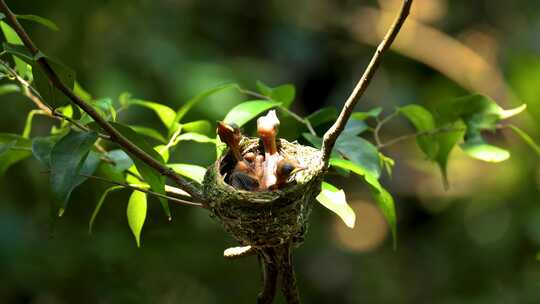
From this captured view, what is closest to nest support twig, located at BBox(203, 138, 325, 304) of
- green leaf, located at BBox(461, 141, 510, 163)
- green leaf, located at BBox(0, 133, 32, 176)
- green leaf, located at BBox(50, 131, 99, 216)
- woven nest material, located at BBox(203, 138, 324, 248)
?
woven nest material, located at BBox(203, 138, 324, 248)

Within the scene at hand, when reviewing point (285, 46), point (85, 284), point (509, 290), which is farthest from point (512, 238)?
point (85, 284)

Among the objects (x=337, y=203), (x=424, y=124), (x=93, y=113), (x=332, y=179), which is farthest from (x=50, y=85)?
(x=332, y=179)

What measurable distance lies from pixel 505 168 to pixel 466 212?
355 mm

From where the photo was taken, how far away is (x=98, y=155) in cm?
146

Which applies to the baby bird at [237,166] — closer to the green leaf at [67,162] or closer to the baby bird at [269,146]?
the baby bird at [269,146]

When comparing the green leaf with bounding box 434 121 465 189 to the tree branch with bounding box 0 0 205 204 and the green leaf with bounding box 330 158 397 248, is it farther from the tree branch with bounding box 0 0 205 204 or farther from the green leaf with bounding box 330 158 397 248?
the tree branch with bounding box 0 0 205 204

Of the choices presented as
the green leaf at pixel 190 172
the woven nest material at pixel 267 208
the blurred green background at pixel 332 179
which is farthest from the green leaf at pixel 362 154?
the blurred green background at pixel 332 179

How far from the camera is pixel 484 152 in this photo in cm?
164

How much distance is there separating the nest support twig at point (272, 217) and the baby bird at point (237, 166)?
77mm

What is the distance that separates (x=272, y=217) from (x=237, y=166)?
208 millimetres

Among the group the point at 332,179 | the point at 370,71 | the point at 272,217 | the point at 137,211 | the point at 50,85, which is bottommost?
the point at 332,179

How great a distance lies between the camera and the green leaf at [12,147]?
4.56ft

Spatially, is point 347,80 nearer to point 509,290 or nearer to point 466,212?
point 466,212

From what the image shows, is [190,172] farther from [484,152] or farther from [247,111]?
[484,152]
